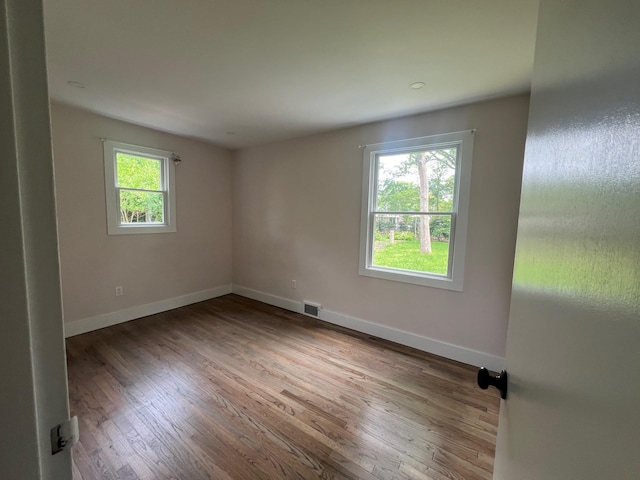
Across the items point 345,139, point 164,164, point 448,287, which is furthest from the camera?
point 164,164

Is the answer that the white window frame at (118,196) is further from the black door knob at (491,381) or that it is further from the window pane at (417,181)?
the black door knob at (491,381)

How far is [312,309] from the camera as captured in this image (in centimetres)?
358

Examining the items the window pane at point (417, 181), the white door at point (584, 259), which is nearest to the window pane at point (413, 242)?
the window pane at point (417, 181)

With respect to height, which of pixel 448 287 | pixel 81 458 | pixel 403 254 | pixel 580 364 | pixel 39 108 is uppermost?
pixel 39 108

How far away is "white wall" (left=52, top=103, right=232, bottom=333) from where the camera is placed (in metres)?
2.81

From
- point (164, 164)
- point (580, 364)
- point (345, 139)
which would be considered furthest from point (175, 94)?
point (580, 364)

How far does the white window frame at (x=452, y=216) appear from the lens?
245 centimetres

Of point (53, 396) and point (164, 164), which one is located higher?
point (164, 164)

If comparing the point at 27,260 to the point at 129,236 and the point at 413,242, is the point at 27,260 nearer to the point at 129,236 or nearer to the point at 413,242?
the point at 413,242

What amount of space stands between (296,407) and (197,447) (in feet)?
2.14

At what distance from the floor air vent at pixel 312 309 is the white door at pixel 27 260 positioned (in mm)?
3131

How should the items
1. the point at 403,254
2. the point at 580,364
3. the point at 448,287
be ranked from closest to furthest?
1. the point at 580,364
2. the point at 448,287
3. the point at 403,254

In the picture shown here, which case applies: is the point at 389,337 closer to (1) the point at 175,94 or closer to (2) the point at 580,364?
(2) the point at 580,364

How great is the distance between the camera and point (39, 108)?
16.8 inches
